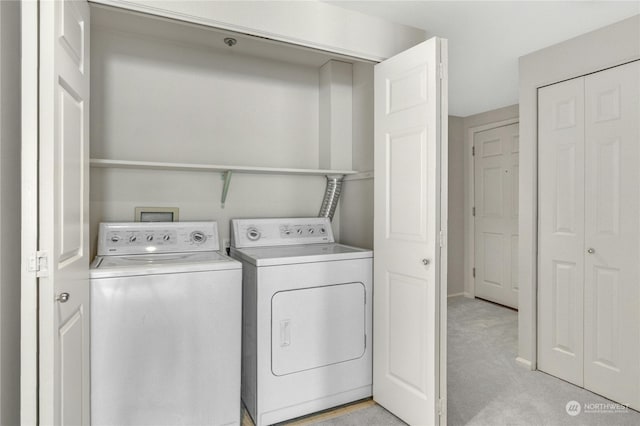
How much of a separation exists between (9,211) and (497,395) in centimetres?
266

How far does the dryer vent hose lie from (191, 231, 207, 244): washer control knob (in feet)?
2.92

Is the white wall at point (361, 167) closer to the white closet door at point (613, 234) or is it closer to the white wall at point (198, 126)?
the white wall at point (198, 126)

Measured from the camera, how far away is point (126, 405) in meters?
1.70

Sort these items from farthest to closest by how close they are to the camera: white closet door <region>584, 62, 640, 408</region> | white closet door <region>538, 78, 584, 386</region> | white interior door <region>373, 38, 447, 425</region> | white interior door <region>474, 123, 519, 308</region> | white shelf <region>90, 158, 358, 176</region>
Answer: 1. white interior door <region>474, 123, 519, 308</region>
2. white closet door <region>538, 78, 584, 386</region>
3. white closet door <region>584, 62, 640, 408</region>
4. white shelf <region>90, 158, 358, 176</region>
5. white interior door <region>373, 38, 447, 425</region>

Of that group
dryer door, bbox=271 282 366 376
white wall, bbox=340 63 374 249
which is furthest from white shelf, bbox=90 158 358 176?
dryer door, bbox=271 282 366 376

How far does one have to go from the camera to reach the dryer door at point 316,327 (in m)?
2.03

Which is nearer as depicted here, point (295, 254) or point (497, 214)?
point (295, 254)

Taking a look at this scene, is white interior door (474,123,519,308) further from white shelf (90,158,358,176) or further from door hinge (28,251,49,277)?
door hinge (28,251,49,277)

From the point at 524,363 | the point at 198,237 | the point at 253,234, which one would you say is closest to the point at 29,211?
the point at 198,237

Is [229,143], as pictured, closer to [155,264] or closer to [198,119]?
[198,119]

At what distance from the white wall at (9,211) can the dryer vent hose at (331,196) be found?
1.87 meters

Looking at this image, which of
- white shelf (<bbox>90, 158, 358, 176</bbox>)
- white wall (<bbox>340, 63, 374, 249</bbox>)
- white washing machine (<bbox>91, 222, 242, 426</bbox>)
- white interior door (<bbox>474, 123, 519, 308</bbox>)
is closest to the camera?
white washing machine (<bbox>91, 222, 242, 426</bbox>)

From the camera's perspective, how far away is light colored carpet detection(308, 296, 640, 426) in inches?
82.6

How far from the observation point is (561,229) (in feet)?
8.50
